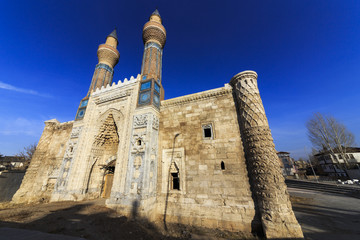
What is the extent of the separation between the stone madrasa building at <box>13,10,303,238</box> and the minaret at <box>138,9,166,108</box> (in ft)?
0.31

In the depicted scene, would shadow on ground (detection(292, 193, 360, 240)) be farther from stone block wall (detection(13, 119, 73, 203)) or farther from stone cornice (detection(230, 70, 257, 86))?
stone block wall (detection(13, 119, 73, 203))

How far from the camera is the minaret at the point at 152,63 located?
848cm

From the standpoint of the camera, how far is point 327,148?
856 inches

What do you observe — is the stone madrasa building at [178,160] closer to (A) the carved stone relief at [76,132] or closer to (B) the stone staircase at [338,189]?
(A) the carved stone relief at [76,132]

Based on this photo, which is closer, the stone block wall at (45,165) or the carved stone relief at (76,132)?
the carved stone relief at (76,132)

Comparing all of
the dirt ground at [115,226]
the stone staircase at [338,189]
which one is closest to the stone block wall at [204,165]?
the dirt ground at [115,226]

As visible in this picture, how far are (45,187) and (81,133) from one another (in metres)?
5.49

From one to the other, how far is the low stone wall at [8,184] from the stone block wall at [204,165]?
544 inches

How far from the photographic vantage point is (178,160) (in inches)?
289

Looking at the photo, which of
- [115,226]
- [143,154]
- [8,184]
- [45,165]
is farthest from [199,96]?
[8,184]

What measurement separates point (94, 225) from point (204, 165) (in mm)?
4869

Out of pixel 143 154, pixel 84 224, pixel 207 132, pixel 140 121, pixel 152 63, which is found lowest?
pixel 84 224

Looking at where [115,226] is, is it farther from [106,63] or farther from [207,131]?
[106,63]

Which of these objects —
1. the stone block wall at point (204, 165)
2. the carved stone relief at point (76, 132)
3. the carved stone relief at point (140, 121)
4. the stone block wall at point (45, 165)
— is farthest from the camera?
the stone block wall at point (45, 165)
